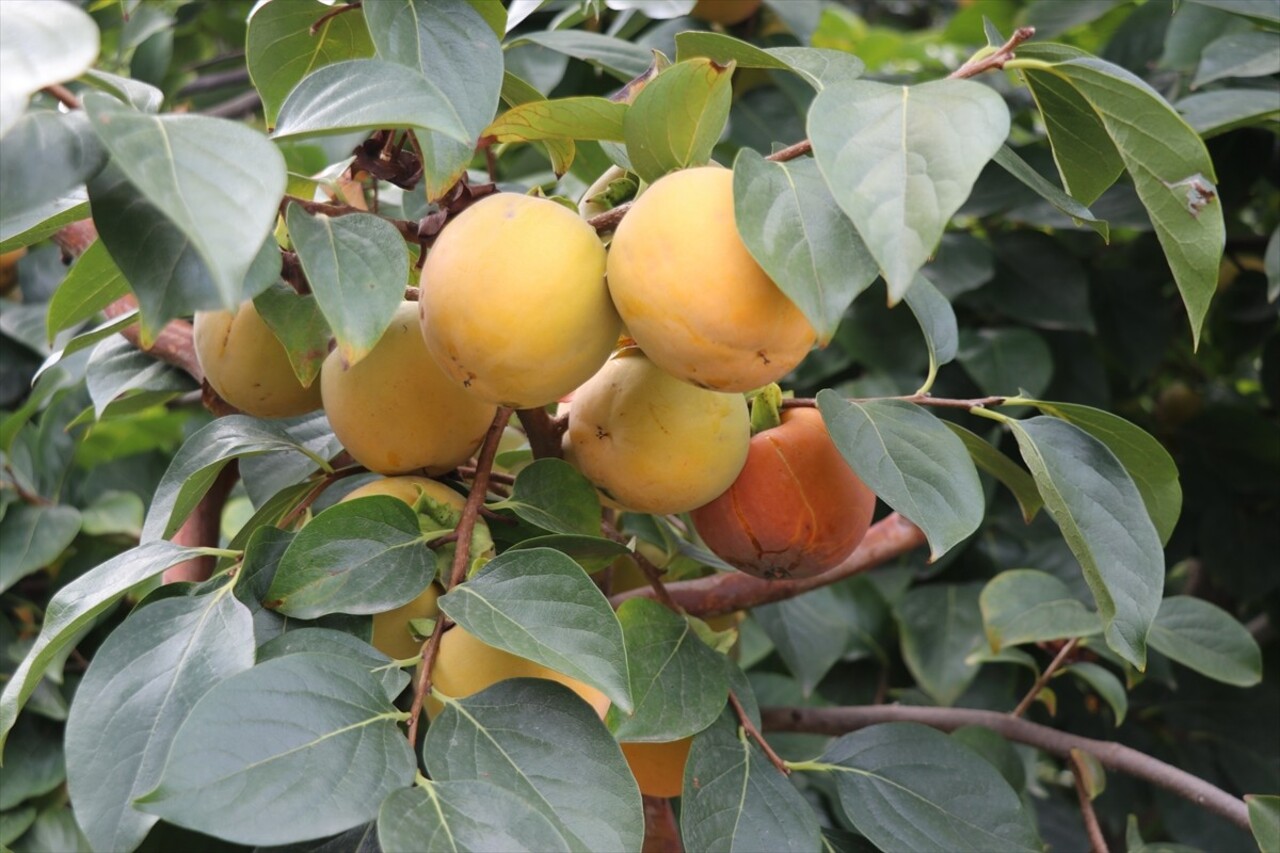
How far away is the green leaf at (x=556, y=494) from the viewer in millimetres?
563

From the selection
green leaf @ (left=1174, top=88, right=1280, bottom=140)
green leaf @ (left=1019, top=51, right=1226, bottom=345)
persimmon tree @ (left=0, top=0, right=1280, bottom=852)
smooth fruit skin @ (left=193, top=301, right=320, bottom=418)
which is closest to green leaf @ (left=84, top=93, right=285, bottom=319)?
persimmon tree @ (left=0, top=0, right=1280, bottom=852)

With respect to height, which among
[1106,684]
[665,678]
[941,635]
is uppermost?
[665,678]

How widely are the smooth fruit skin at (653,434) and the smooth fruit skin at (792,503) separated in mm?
34

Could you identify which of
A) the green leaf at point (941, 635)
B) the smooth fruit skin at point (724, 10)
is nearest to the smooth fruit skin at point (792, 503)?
the green leaf at point (941, 635)

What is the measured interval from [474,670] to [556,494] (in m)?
0.11

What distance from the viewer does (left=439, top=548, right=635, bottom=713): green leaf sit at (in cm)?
43

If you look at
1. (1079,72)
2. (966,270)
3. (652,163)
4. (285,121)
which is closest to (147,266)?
(285,121)

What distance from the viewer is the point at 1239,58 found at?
2.87 feet

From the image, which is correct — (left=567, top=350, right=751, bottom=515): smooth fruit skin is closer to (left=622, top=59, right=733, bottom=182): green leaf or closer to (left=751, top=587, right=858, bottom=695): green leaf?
(left=622, top=59, right=733, bottom=182): green leaf

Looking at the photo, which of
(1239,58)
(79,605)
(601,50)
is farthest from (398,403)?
(1239,58)

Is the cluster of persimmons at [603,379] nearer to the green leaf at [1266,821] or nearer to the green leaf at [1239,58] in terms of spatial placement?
the green leaf at [1266,821]

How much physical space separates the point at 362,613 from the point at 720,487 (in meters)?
0.20

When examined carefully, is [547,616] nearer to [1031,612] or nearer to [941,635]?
[1031,612]

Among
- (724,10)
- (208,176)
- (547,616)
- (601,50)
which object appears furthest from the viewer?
(724,10)
